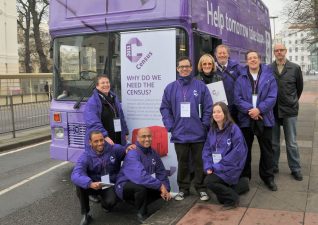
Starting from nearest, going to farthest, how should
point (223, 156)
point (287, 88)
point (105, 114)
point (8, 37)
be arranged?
1. point (223, 156)
2. point (105, 114)
3. point (287, 88)
4. point (8, 37)

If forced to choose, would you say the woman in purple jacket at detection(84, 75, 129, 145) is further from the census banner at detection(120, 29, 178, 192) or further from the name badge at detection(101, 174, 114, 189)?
the name badge at detection(101, 174, 114, 189)

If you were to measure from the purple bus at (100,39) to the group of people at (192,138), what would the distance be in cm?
52

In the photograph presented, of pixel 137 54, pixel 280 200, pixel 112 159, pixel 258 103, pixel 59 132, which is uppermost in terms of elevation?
pixel 137 54

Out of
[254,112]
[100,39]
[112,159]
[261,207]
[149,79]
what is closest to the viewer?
[261,207]

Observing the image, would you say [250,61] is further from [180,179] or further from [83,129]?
[83,129]

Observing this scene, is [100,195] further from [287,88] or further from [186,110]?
[287,88]

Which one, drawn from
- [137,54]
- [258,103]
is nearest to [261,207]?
[258,103]

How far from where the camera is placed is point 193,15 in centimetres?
569

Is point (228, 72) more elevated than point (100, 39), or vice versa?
point (100, 39)

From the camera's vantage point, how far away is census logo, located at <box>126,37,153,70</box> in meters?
5.79

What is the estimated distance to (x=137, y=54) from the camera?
5832 mm

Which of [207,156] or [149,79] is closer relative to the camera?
[207,156]

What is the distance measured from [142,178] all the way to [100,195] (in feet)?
2.02

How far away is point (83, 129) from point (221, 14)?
9.70ft
